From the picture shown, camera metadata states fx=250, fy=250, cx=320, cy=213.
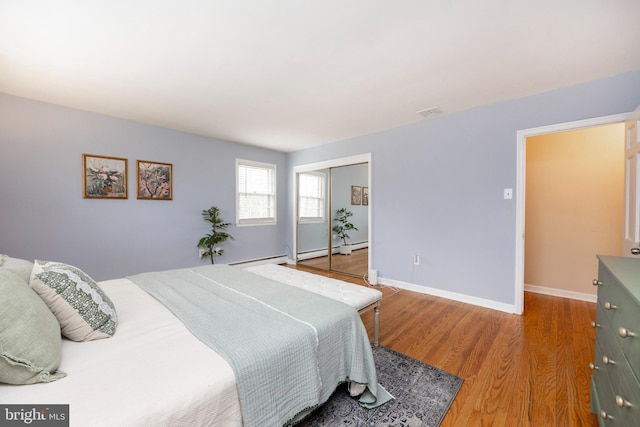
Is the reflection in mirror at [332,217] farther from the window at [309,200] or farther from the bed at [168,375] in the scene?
the bed at [168,375]

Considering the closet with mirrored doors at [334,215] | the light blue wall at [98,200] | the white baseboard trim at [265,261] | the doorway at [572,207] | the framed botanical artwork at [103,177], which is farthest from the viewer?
the white baseboard trim at [265,261]

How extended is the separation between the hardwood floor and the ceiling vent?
2.41 m

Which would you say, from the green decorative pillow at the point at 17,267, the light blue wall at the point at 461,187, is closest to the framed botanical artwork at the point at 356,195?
the light blue wall at the point at 461,187

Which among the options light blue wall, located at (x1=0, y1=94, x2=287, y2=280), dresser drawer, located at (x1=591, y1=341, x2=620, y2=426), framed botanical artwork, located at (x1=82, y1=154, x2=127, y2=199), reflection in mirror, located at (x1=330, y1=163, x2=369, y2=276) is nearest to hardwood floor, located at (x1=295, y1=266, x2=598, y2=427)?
dresser drawer, located at (x1=591, y1=341, x2=620, y2=426)

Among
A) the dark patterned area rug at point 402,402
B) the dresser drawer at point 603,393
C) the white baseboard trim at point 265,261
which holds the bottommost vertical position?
the dark patterned area rug at point 402,402

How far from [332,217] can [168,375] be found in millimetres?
4081

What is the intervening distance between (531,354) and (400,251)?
1.90 m

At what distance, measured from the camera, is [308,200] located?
5.34 m

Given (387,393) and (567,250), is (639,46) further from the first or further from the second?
(387,393)

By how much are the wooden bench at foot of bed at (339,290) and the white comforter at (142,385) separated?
1052 mm

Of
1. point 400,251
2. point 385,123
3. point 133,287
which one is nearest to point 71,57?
point 133,287

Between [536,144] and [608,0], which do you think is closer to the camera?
[608,0]

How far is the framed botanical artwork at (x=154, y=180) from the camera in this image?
12.0 feet

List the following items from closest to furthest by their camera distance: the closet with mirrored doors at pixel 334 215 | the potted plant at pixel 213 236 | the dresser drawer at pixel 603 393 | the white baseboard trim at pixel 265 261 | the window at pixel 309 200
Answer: the dresser drawer at pixel 603 393 < the potted plant at pixel 213 236 < the closet with mirrored doors at pixel 334 215 < the white baseboard trim at pixel 265 261 < the window at pixel 309 200
